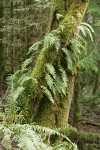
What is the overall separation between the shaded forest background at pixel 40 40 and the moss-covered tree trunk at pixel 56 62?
12.9 feet

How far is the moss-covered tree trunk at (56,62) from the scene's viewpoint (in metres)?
5.74

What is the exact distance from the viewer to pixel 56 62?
5812 mm

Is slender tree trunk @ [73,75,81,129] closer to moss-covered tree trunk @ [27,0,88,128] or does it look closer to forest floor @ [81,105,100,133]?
forest floor @ [81,105,100,133]

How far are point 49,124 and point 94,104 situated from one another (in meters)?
9.10

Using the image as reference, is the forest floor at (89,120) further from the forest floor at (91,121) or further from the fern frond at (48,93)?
the fern frond at (48,93)

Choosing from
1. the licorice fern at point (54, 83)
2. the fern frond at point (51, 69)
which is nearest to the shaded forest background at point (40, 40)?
the licorice fern at point (54, 83)

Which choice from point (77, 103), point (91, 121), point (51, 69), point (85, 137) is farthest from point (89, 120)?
point (51, 69)

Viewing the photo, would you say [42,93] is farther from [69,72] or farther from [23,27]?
[23,27]

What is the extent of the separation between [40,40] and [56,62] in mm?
7423

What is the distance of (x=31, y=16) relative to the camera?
1456 cm

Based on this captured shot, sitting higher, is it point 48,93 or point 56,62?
point 56,62

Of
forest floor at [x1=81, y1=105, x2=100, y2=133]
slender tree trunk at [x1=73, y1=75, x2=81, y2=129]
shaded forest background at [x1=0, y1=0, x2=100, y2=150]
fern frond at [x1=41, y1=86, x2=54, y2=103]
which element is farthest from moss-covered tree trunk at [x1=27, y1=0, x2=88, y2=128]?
forest floor at [x1=81, y1=105, x2=100, y2=133]

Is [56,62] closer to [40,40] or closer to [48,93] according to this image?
[48,93]

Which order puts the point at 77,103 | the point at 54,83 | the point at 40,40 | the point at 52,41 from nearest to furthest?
the point at 52,41 → the point at 54,83 → the point at 77,103 → the point at 40,40
